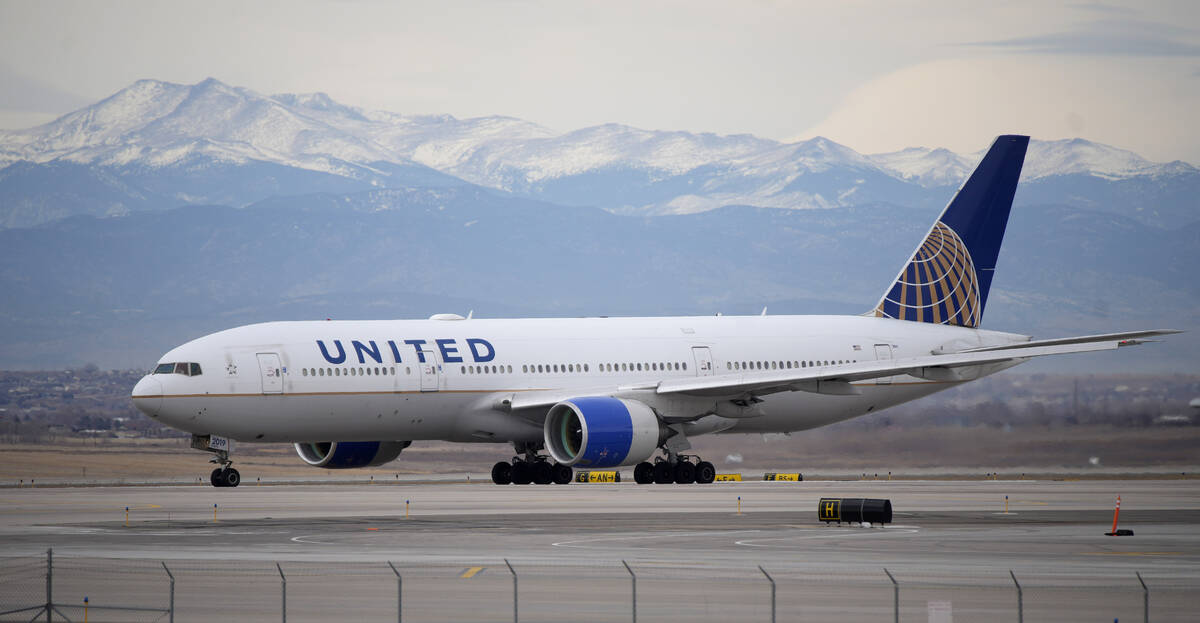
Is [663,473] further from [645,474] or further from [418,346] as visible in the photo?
[418,346]

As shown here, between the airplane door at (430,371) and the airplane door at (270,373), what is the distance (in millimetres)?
4018


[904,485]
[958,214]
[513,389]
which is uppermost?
[958,214]

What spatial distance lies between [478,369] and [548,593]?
23.2 metres

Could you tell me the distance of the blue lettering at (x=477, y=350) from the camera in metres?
45.9

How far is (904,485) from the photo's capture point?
54594mm

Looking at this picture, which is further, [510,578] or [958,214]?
[958,214]

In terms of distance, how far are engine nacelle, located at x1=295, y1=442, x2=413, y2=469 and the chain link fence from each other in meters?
21.1

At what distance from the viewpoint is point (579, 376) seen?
4722cm

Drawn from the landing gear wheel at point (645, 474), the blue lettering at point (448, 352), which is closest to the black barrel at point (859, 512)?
the landing gear wheel at point (645, 474)

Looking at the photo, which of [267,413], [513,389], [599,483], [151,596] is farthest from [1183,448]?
[151,596]

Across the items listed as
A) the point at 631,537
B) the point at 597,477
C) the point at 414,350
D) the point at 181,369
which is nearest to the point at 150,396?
the point at 181,369

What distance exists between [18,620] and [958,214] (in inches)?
1579

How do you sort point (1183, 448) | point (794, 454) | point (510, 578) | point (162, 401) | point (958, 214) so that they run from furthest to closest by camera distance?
point (794, 454) → point (1183, 448) → point (958, 214) → point (162, 401) → point (510, 578)

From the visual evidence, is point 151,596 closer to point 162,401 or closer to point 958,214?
point 162,401
